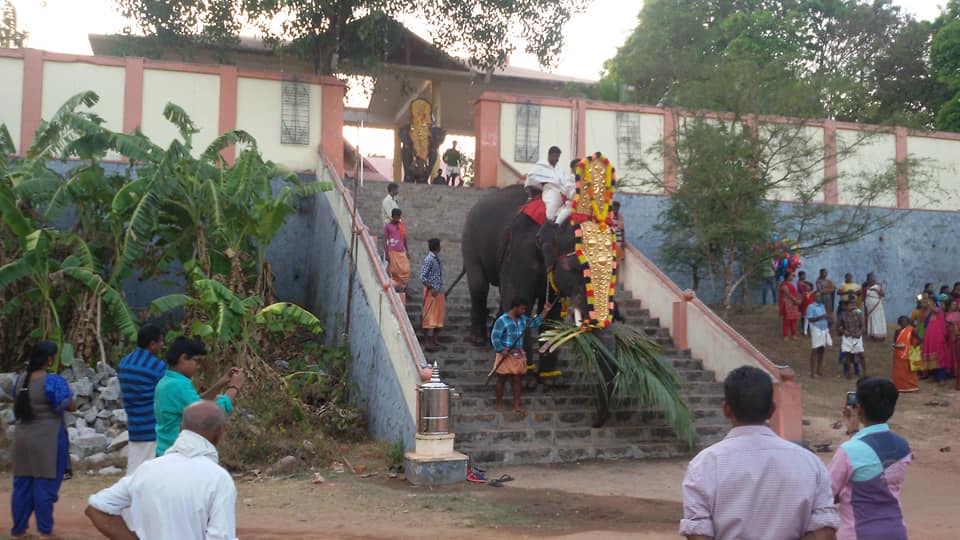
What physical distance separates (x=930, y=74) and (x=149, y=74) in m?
21.7

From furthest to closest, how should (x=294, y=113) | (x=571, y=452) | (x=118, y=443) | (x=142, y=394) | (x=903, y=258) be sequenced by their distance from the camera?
(x=903, y=258), (x=294, y=113), (x=571, y=452), (x=118, y=443), (x=142, y=394)

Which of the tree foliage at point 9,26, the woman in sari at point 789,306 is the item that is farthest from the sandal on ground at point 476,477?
the tree foliage at point 9,26

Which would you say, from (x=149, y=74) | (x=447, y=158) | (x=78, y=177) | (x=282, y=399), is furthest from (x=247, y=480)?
(x=447, y=158)

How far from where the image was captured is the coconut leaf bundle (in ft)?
33.8

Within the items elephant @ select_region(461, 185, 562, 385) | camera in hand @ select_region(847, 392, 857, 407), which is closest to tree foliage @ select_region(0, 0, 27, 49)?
elephant @ select_region(461, 185, 562, 385)

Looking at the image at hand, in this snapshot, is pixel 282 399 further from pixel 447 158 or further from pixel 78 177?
pixel 447 158

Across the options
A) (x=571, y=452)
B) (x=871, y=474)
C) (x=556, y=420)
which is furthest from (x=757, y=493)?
(x=556, y=420)

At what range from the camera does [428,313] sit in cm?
1219

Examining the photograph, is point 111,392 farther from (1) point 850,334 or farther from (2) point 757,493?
(1) point 850,334

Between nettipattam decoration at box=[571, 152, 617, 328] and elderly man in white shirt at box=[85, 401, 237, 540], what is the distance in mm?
7065

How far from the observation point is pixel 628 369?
10406 millimetres

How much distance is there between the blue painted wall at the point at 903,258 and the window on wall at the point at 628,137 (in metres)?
3.40

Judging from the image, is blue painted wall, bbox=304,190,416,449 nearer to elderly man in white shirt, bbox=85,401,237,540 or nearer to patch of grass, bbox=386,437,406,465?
patch of grass, bbox=386,437,406,465

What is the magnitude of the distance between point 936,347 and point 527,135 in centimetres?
849
